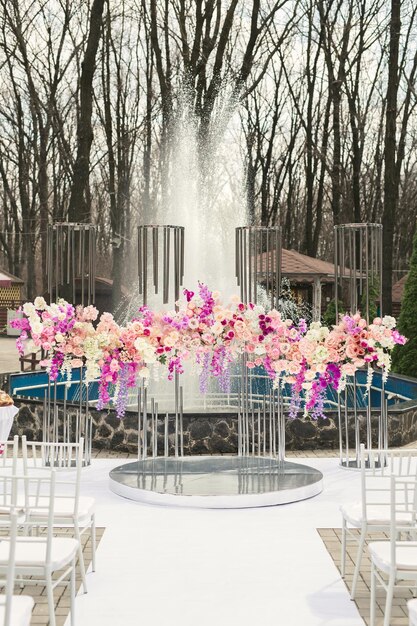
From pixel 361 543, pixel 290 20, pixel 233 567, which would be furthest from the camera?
pixel 290 20

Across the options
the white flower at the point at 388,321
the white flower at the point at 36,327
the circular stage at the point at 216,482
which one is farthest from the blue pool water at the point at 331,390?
the white flower at the point at 388,321

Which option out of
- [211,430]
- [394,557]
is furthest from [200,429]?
[394,557]

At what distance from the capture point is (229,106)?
95.6ft

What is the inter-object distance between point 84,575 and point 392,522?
2032 millimetres

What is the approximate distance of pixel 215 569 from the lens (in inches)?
209

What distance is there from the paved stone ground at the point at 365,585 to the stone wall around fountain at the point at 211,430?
12.3ft

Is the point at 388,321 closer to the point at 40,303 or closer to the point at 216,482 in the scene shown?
the point at 216,482

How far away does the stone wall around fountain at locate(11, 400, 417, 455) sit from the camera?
392 inches

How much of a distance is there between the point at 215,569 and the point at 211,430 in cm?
468

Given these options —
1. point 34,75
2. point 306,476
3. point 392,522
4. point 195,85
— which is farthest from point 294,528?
point 34,75

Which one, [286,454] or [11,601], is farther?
[286,454]

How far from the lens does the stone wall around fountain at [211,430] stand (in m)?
9.97

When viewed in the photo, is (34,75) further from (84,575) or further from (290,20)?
(84,575)

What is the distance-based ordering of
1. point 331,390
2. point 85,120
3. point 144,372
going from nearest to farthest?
point 144,372
point 331,390
point 85,120
